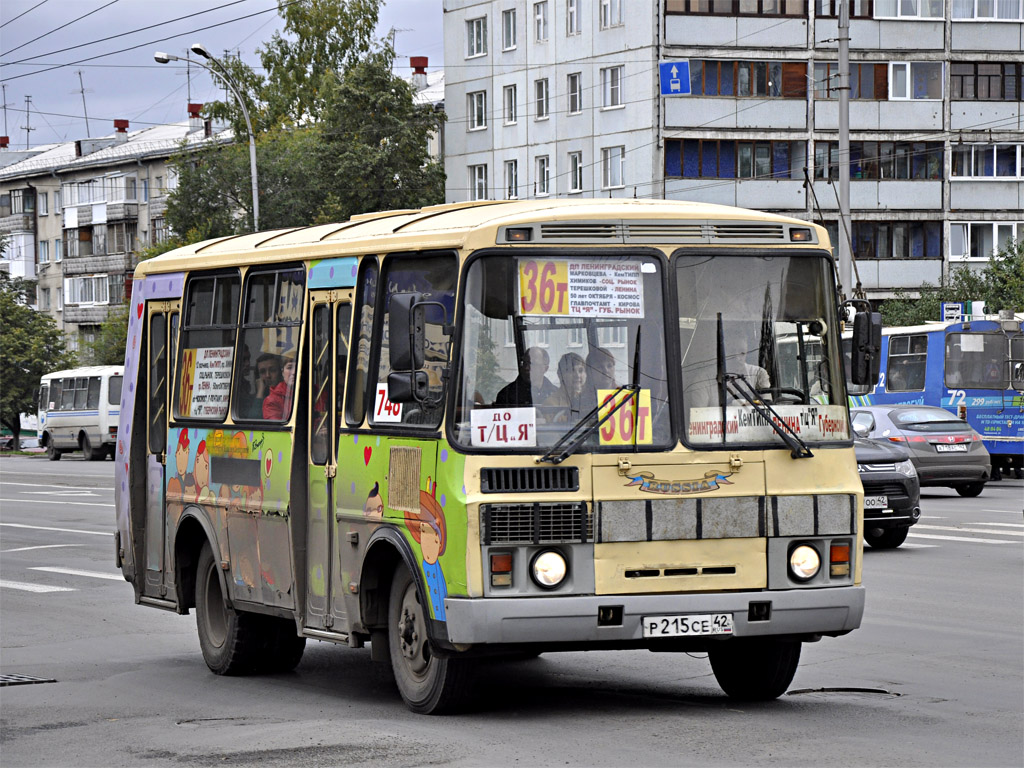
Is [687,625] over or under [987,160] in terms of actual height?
under

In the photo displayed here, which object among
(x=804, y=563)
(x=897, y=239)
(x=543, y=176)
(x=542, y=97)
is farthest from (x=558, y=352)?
(x=542, y=97)

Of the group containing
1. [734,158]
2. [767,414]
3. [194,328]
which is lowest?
[767,414]

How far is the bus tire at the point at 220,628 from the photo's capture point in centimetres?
1106

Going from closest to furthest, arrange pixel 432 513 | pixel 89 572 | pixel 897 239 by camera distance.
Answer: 1. pixel 432 513
2. pixel 89 572
3. pixel 897 239

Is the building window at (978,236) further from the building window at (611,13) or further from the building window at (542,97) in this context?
the building window at (542,97)

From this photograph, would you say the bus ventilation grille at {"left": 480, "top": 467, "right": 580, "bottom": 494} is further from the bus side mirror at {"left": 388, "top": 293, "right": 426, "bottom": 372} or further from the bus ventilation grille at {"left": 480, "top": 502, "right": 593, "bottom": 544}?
the bus side mirror at {"left": 388, "top": 293, "right": 426, "bottom": 372}

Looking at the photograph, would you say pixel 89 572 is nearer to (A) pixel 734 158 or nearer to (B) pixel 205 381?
(B) pixel 205 381

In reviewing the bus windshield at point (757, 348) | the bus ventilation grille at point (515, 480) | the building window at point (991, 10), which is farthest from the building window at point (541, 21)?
the bus ventilation grille at point (515, 480)

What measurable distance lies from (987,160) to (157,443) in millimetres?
54278

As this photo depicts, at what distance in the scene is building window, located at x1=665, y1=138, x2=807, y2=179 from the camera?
5975 centimetres

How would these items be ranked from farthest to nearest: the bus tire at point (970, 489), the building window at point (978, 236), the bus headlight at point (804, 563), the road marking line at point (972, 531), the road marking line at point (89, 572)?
the building window at point (978, 236) < the bus tire at point (970, 489) < the road marking line at point (972, 531) < the road marking line at point (89, 572) < the bus headlight at point (804, 563)

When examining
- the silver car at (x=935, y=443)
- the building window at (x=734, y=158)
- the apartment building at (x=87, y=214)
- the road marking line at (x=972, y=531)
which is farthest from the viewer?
the apartment building at (x=87, y=214)

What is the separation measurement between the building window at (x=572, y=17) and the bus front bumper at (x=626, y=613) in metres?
55.7

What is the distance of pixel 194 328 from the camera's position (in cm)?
1174
